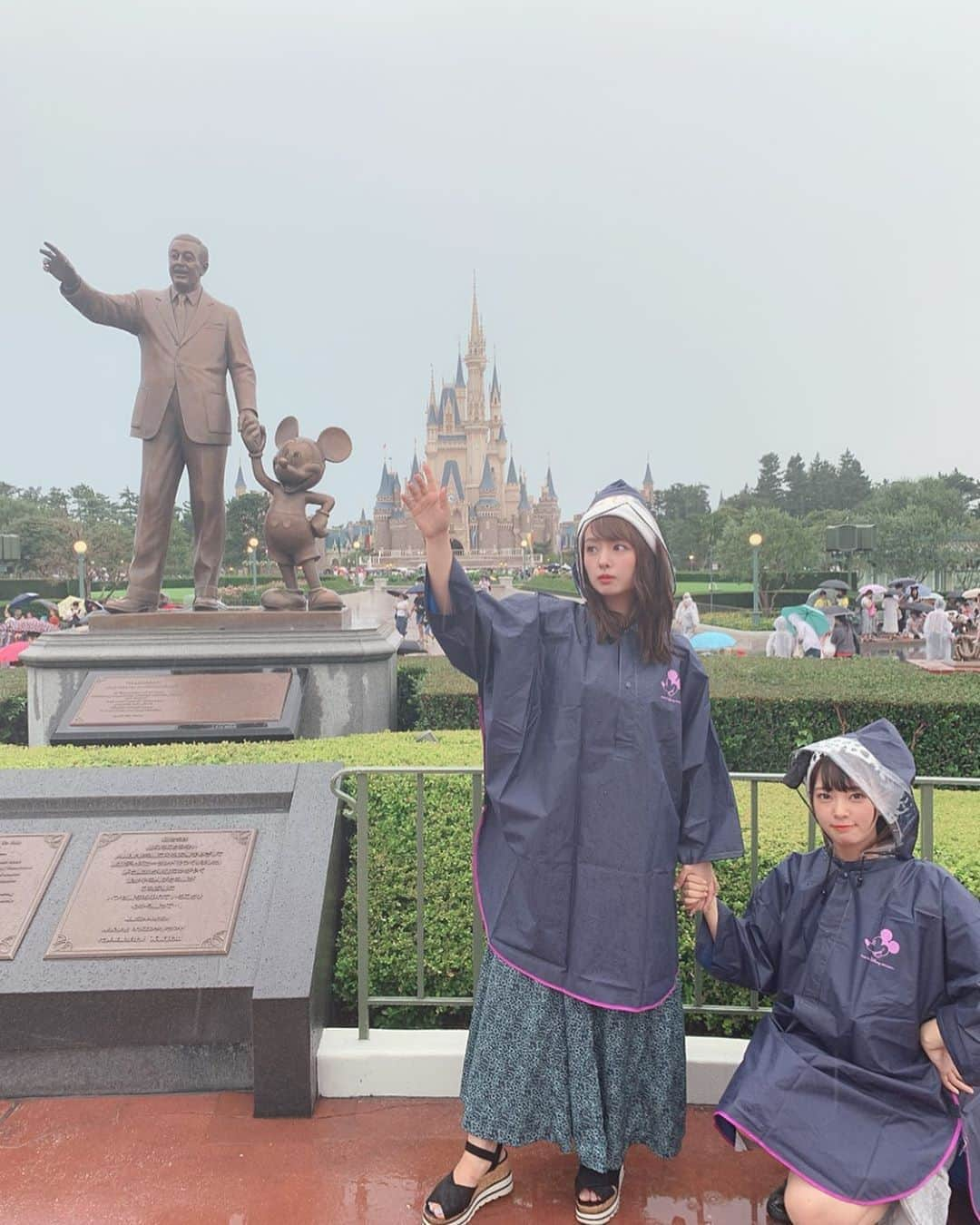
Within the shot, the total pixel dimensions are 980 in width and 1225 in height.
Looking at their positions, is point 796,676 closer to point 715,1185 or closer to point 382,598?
point 715,1185

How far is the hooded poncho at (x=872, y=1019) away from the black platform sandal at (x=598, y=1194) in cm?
29

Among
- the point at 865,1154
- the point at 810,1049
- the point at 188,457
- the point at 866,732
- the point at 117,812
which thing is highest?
the point at 188,457

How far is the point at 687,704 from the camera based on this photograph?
7.24ft

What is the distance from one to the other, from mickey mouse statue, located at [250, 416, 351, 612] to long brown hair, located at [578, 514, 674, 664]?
198 inches

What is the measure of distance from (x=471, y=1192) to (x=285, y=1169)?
19.8 inches

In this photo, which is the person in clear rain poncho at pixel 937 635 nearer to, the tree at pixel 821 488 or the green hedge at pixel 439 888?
the green hedge at pixel 439 888

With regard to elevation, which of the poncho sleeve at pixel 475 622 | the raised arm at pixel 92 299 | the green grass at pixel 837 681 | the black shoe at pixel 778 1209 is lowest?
the black shoe at pixel 778 1209

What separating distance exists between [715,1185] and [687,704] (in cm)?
121

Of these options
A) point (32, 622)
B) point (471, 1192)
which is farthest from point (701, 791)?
point (32, 622)

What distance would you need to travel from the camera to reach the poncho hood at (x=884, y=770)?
204 centimetres

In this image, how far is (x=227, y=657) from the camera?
6379 millimetres

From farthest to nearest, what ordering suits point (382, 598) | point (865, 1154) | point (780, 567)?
point (382, 598)
point (780, 567)
point (865, 1154)

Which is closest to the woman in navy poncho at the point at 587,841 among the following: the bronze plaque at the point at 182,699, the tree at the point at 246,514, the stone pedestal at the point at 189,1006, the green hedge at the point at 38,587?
the stone pedestal at the point at 189,1006

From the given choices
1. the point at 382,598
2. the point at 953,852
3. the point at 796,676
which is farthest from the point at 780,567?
the point at 953,852
